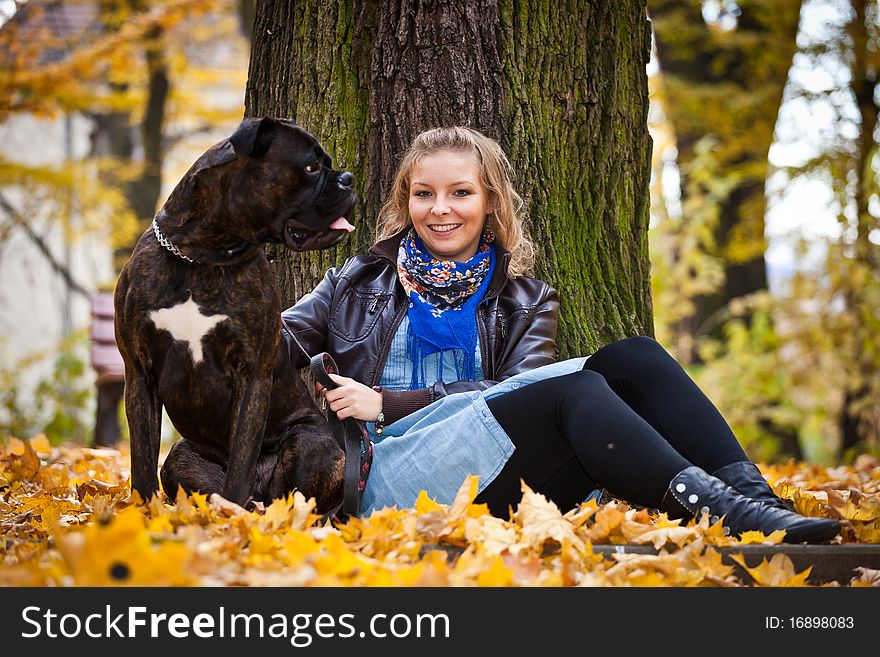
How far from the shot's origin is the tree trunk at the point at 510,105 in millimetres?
4348

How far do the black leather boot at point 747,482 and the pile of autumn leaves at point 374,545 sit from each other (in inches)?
10.0

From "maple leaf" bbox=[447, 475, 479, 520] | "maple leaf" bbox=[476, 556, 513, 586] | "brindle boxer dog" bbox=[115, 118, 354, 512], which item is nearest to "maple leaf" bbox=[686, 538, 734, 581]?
"maple leaf" bbox=[476, 556, 513, 586]

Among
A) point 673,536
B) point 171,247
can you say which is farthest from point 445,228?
point 673,536

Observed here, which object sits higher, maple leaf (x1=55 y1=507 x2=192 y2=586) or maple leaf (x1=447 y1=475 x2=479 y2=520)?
maple leaf (x1=55 y1=507 x2=192 y2=586)

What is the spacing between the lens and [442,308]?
3789 millimetres

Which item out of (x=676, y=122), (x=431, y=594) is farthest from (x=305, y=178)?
(x=676, y=122)

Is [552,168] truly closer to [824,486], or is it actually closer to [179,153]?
[824,486]

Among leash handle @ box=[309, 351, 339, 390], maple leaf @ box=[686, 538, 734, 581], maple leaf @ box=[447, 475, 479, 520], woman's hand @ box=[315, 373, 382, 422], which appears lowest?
maple leaf @ box=[686, 538, 734, 581]

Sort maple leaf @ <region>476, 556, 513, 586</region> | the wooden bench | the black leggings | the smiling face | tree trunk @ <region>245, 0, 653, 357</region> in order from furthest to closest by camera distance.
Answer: the wooden bench → tree trunk @ <region>245, 0, 653, 357</region> → the smiling face → the black leggings → maple leaf @ <region>476, 556, 513, 586</region>

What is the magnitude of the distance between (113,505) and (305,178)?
1305 millimetres

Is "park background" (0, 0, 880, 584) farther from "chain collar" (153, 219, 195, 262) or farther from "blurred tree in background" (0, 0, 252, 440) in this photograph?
"chain collar" (153, 219, 195, 262)

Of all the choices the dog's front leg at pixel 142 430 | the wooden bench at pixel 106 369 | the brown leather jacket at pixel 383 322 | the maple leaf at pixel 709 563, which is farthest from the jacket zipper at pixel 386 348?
the wooden bench at pixel 106 369

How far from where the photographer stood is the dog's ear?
122 inches

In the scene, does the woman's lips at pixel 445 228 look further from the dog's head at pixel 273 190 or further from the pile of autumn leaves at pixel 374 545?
the pile of autumn leaves at pixel 374 545
